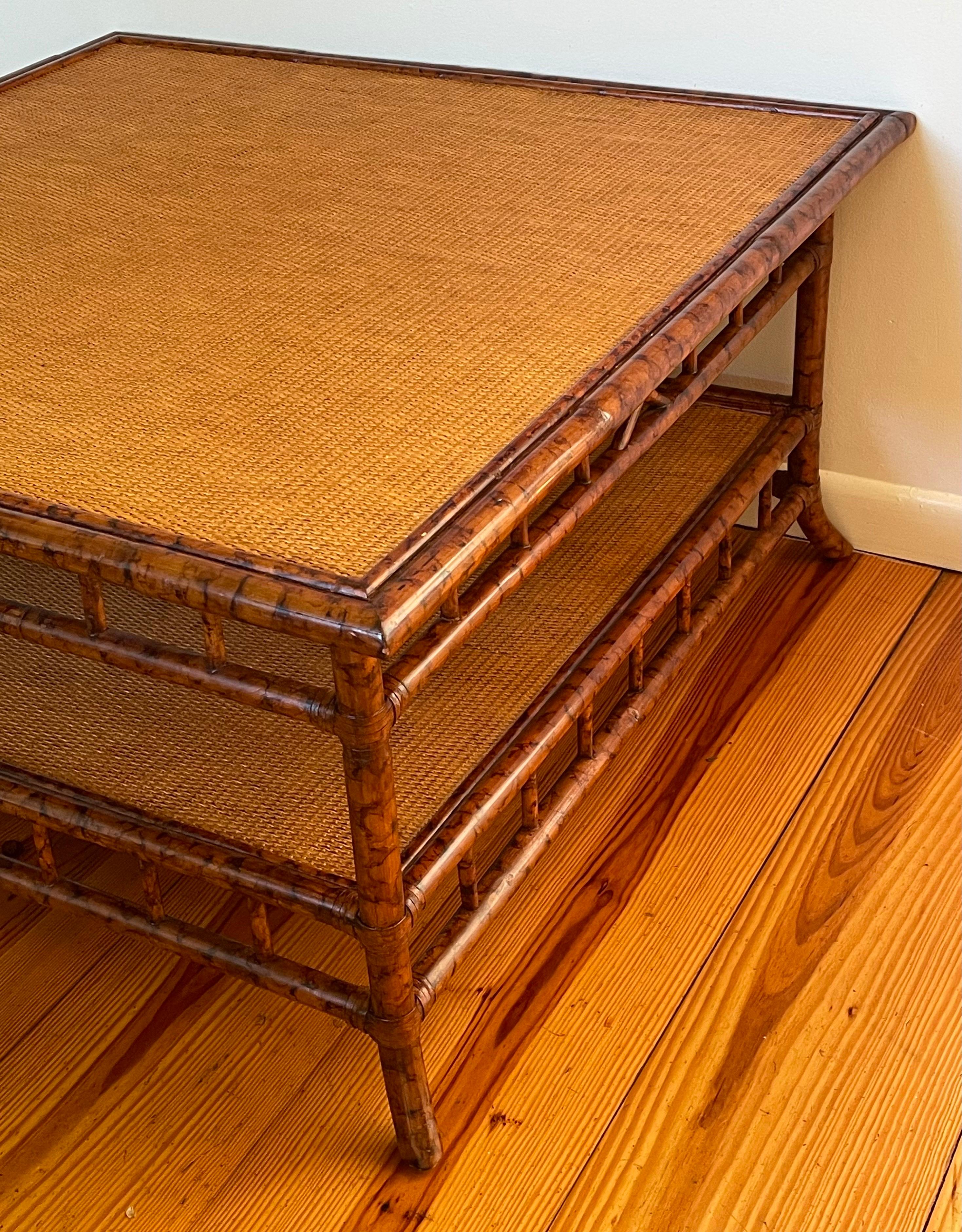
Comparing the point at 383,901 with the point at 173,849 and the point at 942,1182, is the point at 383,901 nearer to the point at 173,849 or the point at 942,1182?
the point at 173,849

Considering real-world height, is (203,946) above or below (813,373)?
below

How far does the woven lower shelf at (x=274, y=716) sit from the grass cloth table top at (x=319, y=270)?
0.67 ft

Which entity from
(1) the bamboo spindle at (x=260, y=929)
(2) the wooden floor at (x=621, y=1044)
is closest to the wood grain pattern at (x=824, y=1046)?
(2) the wooden floor at (x=621, y=1044)

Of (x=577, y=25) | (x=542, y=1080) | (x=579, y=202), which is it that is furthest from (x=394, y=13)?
(x=542, y=1080)

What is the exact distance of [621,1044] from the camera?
2.93ft

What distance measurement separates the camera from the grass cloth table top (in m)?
0.72

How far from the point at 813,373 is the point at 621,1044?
1.91ft

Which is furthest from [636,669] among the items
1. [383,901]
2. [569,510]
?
[383,901]

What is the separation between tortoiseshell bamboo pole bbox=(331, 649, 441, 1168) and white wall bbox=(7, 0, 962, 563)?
675mm

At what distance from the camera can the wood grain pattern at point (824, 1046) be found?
801mm

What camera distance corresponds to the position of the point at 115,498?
0.70 metres

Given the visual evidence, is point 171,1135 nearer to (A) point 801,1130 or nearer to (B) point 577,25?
(A) point 801,1130

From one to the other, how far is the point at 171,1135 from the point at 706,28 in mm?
914

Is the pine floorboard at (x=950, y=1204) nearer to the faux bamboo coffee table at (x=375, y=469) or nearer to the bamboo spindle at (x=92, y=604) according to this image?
the faux bamboo coffee table at (x=375, y=469)
